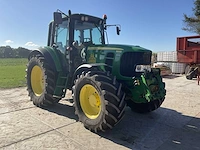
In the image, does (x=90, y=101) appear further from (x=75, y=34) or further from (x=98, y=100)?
(x=75, y=34)

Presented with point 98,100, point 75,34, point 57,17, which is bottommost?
point 98,100

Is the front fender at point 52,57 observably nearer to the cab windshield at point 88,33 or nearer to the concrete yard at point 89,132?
the cab windshield at point 88,33

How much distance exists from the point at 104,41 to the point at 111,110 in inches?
101

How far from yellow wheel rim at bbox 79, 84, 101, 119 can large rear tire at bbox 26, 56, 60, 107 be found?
1.28 meters

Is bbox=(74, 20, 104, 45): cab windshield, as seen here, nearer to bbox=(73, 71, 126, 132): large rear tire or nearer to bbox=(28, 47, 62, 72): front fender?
bbox=(28, 47, 62, 72): front fender

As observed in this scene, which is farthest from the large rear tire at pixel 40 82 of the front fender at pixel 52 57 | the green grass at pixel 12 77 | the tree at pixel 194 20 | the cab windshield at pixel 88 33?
the tree at pixel 194 20

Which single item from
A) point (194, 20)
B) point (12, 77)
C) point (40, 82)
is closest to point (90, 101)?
point (40, 82)

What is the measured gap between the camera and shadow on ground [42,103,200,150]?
3261mm

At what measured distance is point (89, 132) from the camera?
11.9ft

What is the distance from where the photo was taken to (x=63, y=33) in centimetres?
500

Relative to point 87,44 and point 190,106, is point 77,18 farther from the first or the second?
point 190,106

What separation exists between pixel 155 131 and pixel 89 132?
135 centimetres

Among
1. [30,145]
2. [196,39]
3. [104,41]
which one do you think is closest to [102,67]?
[104,41]

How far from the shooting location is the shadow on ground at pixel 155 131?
3.26 metres
